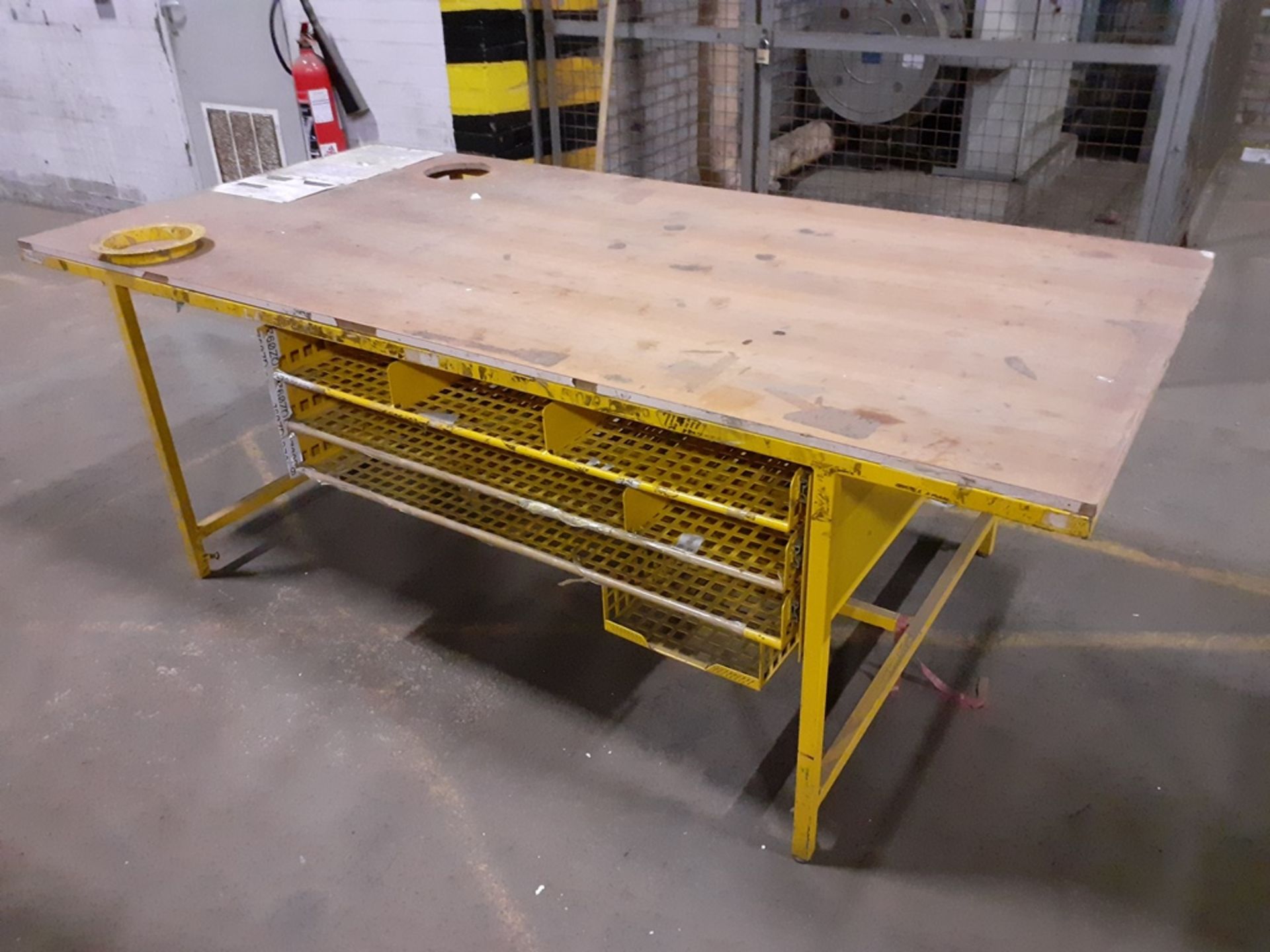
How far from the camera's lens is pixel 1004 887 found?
5.46ft

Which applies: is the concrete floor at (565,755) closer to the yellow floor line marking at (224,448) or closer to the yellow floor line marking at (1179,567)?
the yellow floor line marking at (1179,567)

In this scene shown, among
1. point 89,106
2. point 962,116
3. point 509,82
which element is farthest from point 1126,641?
point 89,106

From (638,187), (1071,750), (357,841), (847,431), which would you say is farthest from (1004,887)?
(638,187)

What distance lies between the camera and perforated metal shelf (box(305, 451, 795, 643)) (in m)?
1.60

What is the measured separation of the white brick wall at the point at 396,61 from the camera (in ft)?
12.1

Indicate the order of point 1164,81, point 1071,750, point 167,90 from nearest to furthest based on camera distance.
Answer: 1. point 1071,750
2. point 1164,81
3. point 167,90

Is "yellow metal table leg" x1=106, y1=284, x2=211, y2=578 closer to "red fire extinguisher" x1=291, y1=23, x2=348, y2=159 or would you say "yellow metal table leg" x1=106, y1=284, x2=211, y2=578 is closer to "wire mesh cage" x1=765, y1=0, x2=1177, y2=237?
"red fire extinguisher" x1=291, y1=23, x2=348, y2=159

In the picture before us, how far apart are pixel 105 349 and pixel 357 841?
9.22 feet

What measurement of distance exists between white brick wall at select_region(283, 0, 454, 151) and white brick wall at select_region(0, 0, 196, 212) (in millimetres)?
1145

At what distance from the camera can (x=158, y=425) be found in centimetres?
232

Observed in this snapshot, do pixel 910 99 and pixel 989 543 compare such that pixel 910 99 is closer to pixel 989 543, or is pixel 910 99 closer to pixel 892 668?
pixel 989 543

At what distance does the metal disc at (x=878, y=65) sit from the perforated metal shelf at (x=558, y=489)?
3.10 m

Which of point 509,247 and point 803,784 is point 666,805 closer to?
point 803,784

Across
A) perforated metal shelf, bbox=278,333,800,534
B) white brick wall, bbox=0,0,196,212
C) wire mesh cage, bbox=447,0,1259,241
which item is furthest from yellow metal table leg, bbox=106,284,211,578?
white brick wall, bbox=0,0,196,212
